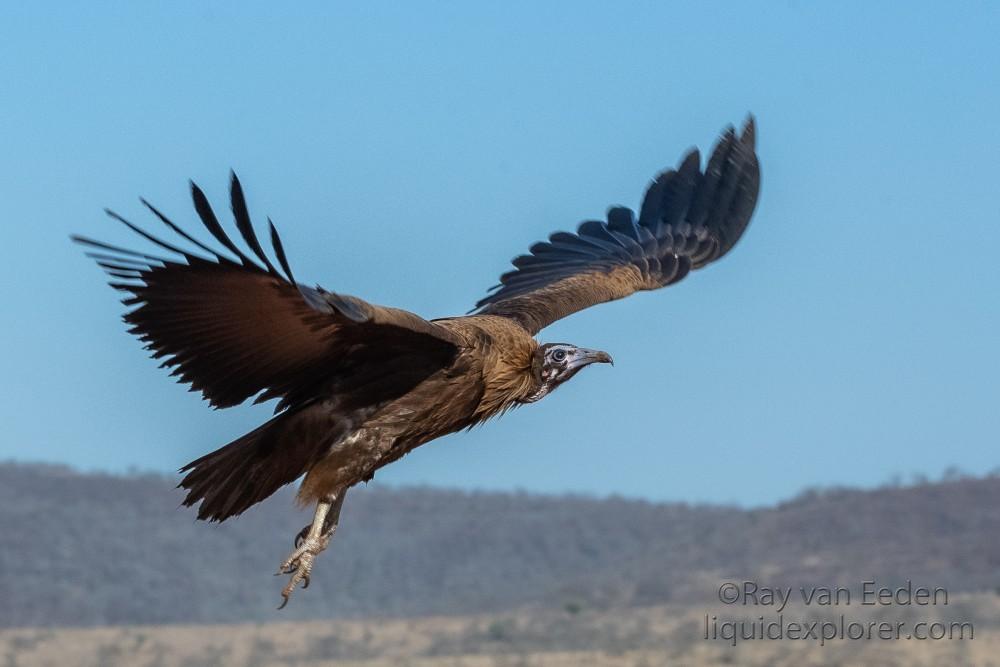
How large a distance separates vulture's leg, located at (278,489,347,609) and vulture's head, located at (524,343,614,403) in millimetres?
1258

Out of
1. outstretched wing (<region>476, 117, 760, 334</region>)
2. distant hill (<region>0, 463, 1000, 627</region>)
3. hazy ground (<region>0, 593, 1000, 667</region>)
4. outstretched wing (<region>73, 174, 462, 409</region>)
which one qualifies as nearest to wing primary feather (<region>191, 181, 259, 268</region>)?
outstretched wing (<region>73, 174, 462, 409</region>)

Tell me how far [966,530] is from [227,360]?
1974 inches

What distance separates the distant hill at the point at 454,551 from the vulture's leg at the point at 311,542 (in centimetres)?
3776

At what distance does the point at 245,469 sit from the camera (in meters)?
10.7

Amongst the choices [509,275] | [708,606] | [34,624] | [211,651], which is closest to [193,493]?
[509,275]

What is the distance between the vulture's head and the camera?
431 inches

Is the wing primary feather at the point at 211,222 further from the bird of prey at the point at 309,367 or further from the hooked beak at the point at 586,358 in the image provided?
the hooked beak at the point at 586,358

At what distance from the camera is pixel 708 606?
151 feet

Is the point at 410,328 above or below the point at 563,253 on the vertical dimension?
below

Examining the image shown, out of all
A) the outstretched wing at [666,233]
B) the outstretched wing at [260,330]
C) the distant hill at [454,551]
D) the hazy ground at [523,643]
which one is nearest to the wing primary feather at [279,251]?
the outstretched wing at [260,330]

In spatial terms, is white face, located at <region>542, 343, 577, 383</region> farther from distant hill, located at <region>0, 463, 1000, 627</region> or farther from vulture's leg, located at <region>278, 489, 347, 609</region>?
distant hill, located at <region>0, 463, 1000, 627</region>

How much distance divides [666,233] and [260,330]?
6.48 metres

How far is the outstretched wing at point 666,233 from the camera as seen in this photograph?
49.2 ft

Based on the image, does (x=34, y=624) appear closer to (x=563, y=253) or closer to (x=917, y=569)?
(x=917, y=569)
